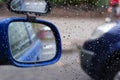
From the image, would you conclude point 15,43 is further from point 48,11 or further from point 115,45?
point 115,45

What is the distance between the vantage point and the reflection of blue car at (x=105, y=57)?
193 centimetres

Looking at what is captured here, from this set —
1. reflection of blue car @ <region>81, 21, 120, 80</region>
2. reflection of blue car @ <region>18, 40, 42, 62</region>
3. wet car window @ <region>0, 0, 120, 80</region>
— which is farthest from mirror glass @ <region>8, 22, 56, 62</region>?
Result: reflection of blue car @ <region>81, 21, 120, 80</region>

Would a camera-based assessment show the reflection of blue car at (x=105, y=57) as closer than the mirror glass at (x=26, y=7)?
No

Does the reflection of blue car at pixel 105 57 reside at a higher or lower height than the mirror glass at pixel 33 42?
lower

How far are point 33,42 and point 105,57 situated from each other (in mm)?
907

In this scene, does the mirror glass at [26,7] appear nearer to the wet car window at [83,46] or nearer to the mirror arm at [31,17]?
the mirror arm at [31,17]

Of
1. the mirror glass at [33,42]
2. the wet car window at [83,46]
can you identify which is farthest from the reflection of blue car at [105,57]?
the mirror glass at [33,42]

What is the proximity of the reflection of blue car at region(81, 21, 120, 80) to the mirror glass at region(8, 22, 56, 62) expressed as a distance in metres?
0.82

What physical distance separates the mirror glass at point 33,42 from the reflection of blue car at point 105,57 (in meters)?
0.82

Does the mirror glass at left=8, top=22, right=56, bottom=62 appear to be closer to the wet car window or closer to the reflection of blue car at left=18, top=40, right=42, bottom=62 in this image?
the reflection of blue car at left=18, top=40, right=42, bottom=62

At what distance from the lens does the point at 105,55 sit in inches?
76.6

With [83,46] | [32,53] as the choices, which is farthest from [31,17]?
[83,46]

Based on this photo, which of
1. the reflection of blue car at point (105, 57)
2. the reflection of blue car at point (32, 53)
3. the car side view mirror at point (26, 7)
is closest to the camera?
the car side view mirror at point (26, 7)

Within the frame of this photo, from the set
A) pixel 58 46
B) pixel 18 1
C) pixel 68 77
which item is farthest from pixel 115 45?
pixel 18 1
